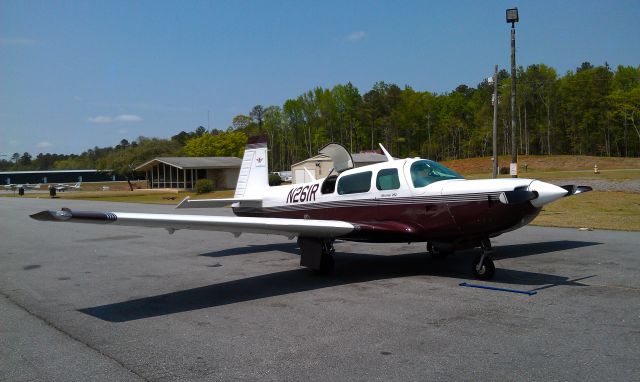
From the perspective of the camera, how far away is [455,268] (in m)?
10.3

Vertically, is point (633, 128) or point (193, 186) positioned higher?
point (633, 128)

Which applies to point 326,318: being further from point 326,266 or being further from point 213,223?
point 326,266

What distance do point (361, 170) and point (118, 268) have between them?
5.70 m

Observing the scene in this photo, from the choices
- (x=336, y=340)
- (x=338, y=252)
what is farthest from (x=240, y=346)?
(x=338, y=252)

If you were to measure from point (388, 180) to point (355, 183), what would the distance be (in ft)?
2.77

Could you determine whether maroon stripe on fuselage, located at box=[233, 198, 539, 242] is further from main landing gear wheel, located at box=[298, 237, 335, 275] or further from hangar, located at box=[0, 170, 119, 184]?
hangar, located at box=[0, 170, 119, 184]

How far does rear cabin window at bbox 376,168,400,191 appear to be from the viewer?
9.77 m

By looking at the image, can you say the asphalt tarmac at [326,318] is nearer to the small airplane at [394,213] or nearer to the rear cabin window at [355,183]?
the small airplane at [394,213]

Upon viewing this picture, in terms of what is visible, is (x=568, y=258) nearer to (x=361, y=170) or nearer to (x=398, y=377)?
(x=361, y=170)

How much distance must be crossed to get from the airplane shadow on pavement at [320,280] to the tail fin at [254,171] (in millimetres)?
2786

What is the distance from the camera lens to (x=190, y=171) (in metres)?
62.1

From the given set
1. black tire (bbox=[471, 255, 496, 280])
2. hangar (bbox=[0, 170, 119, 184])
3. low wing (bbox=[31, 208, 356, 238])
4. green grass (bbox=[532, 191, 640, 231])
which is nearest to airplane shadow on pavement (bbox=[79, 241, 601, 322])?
black tire (bbox=[471, 255, 496, 280])

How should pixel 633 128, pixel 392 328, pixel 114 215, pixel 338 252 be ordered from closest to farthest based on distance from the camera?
pixel 392 328 < pixel 114 215 < pixel 338 252 < pixel 633 128

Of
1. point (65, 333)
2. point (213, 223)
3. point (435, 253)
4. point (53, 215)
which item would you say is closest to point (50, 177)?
point (435, 253)
